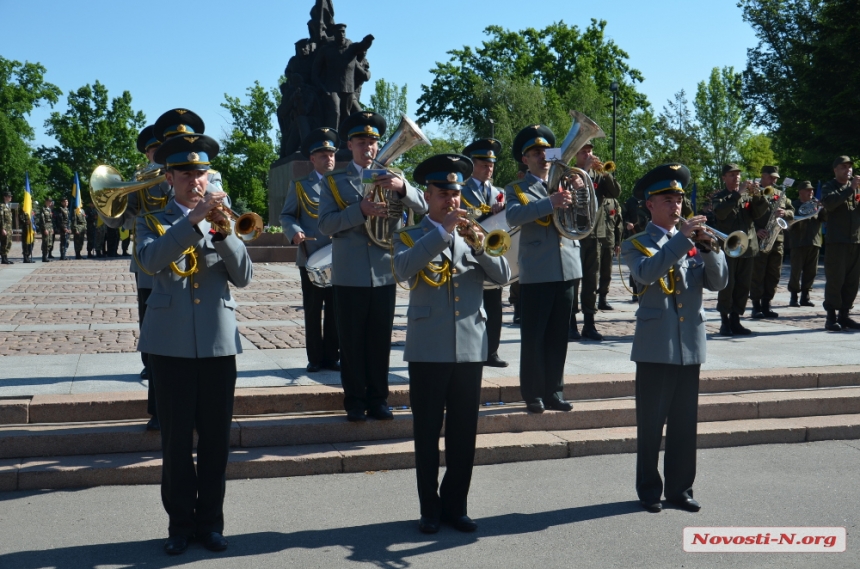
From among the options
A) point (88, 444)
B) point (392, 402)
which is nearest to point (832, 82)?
point (392, 402)

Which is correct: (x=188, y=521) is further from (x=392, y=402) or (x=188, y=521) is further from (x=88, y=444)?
(x=392, y=402)

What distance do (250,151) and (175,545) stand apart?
6559cm

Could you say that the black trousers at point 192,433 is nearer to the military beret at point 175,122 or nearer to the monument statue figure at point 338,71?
the military beret at point 175,122

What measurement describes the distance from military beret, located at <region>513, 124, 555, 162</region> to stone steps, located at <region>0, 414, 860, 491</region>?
2.38 m

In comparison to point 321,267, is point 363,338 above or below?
below

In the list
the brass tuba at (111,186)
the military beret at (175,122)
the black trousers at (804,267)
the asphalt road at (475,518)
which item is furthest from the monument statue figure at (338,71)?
the asphalt road at (475,518)

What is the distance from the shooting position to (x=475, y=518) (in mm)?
5859

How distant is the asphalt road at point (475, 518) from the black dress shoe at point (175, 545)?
5 cm

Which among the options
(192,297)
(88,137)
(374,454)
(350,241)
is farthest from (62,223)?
(88,137)

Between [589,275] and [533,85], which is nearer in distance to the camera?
[589,275]

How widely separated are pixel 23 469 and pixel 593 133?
4.97 metres

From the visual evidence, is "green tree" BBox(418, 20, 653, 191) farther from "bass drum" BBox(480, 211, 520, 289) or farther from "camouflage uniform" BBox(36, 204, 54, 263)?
"bass drum" BBox(480, 211, 520, 289)

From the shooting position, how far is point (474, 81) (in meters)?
59.1

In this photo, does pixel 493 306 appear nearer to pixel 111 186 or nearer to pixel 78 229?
pixel 111 186
